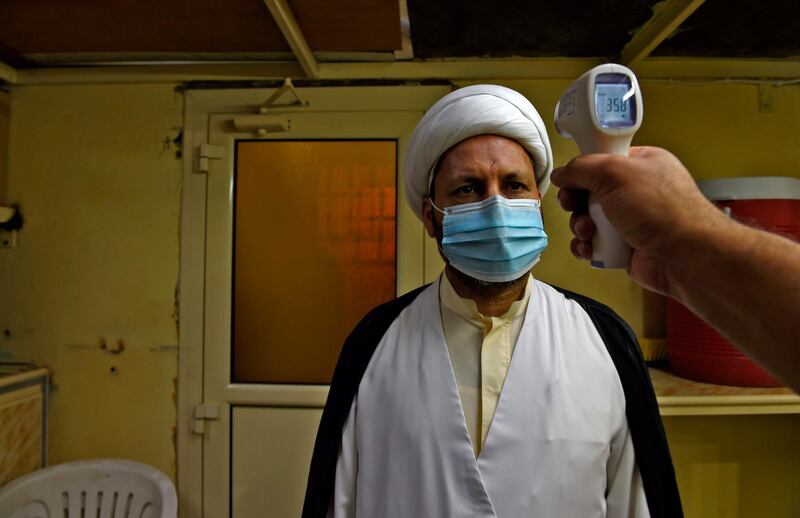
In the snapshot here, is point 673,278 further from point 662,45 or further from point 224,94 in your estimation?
point 224,94

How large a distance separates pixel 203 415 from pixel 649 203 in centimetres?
175

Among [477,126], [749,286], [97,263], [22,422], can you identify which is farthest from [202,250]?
[749,286]

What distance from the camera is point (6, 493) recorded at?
56.6 inches

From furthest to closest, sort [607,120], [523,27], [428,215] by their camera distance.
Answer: [523,27]
[428,215]
[607,120]

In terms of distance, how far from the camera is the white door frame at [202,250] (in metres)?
1.67

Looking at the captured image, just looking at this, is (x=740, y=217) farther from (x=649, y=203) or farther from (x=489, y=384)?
(x=649, y=203)

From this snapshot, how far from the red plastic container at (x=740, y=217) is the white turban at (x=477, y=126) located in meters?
0.75

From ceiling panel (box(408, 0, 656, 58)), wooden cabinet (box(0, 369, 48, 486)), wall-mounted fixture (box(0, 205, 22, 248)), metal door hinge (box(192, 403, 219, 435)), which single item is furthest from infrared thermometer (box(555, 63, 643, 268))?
wall-mounted fixture (box(0, 205, 22, 248))

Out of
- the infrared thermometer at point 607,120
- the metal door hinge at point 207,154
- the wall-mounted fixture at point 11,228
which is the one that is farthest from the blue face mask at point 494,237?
the wall-mounted fixture at point 11,228

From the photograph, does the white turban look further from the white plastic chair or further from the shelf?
the white plastic chair

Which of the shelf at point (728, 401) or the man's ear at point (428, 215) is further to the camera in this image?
the shelf at point (728, 401)

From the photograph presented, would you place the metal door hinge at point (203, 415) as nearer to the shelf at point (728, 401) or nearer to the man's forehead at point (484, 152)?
the man's forehead at point (484, 152)

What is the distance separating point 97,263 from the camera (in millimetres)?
1768

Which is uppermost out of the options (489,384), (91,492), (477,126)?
(477,126)
